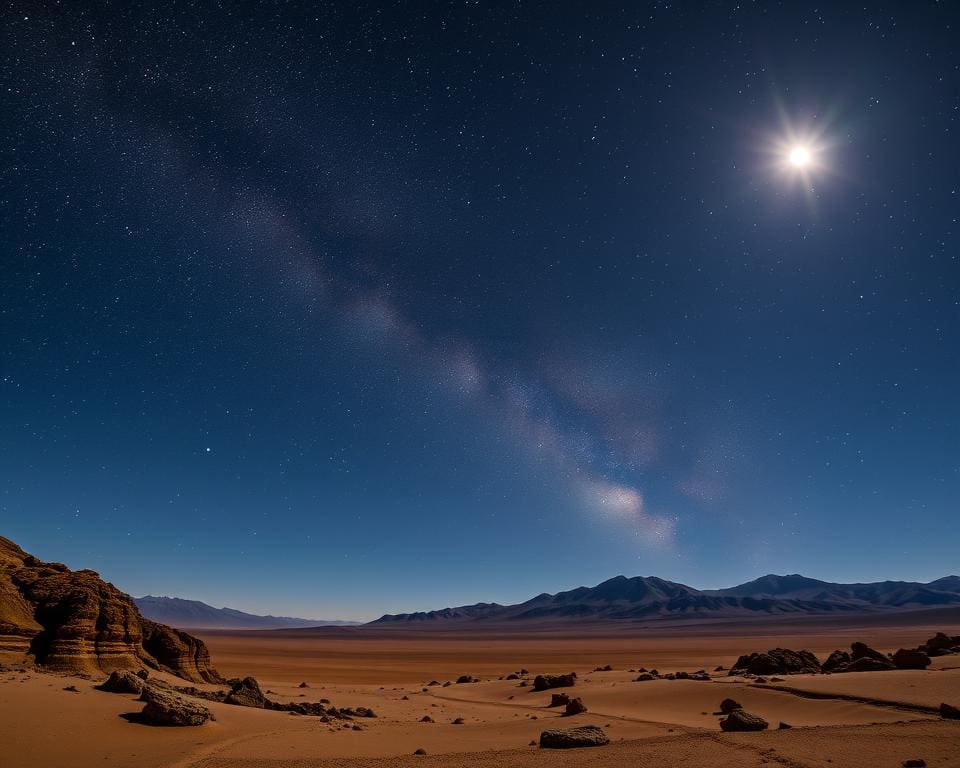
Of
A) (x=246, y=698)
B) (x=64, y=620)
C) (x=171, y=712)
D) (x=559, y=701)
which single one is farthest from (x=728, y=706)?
(x=64, y=620)

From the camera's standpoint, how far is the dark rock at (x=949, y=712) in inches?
419

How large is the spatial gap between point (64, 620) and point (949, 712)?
21887 millimetres

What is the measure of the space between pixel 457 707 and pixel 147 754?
12.7 meters

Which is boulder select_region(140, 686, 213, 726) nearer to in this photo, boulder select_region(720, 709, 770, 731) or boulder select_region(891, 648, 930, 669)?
boulder select_region(720, 709, 770, 731)

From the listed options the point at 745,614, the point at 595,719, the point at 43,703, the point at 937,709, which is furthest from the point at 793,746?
the point at 745,614

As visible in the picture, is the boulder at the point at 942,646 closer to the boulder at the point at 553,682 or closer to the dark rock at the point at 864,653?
the dark rock at the point at 864,653

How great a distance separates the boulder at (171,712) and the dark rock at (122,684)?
7.10ft

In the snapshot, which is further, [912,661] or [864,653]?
[864,653]

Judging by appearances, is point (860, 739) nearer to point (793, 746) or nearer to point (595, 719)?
point (793, 746)

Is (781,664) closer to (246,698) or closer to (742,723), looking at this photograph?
(742,723)

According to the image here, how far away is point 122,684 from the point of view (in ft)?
42.5

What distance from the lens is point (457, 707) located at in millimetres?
19484

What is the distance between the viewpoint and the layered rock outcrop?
1468cm

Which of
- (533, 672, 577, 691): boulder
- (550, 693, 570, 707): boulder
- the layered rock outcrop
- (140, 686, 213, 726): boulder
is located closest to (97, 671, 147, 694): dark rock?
(140, 686, 213, 726): boulder
